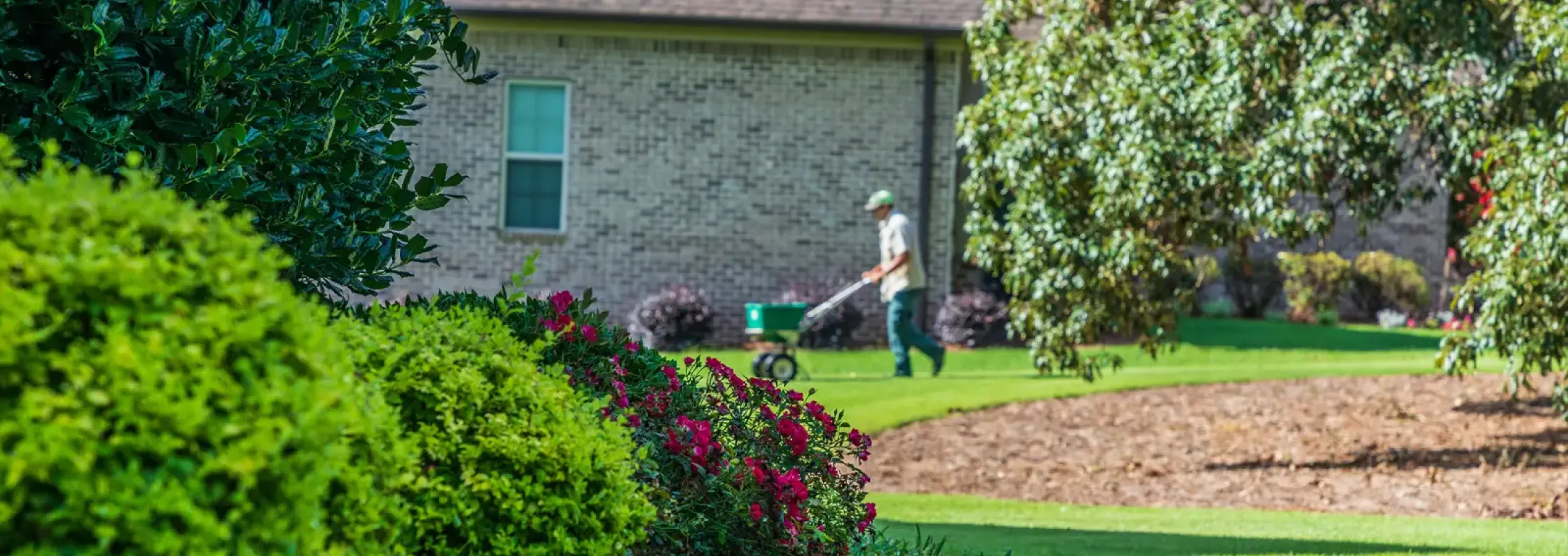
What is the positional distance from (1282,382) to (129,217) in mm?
14861

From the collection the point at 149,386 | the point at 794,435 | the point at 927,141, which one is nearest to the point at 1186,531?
the point at 794,435

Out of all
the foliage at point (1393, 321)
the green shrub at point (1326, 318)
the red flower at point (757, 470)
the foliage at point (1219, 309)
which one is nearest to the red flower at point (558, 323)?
the red flower at point (757, 470)

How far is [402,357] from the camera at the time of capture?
361 cm

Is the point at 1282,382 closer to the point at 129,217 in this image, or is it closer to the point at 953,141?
the point at 953,141

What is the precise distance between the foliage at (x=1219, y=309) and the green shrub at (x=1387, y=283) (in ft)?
5.96

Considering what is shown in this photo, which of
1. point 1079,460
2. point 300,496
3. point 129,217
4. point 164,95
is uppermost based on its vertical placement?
point 164,95

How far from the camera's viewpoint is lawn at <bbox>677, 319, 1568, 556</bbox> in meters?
7.94

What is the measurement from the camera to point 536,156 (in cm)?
1998

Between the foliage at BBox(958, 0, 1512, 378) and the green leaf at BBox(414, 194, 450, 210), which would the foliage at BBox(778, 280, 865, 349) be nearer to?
the foliage at BBox(958, 0, 1512, 378)

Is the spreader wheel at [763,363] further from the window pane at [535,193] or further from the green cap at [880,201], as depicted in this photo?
the window pane at [535,193]

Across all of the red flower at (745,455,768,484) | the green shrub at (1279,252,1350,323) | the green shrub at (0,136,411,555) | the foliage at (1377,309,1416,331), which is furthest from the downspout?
the green shrub at (0,136,411,555)

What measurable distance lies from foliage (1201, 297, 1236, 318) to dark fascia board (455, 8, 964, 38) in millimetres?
7311

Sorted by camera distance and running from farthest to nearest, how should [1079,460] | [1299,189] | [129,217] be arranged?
[1079,460] < [1299,189] < [129,217]

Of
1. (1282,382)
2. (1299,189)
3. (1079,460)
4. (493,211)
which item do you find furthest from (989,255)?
(493,211)
